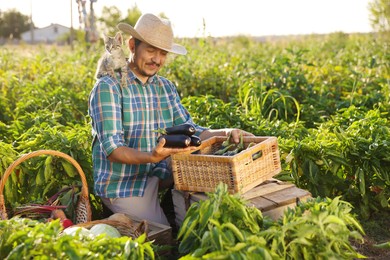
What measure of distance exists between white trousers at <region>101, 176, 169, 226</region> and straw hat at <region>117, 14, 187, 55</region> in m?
0.80

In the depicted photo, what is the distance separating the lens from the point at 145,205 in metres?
3.57

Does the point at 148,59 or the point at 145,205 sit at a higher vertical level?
the point at 148,59

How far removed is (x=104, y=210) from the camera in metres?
3.85

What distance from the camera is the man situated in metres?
3.39

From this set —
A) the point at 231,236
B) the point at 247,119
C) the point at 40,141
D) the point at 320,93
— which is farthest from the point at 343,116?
the point at 231,236

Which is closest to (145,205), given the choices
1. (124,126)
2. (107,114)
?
(124,126)

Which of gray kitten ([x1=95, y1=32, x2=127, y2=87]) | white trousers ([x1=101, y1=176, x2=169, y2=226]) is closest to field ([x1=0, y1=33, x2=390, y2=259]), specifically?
white trousers ([x1=101, y1=176, x2=169, y2=226])

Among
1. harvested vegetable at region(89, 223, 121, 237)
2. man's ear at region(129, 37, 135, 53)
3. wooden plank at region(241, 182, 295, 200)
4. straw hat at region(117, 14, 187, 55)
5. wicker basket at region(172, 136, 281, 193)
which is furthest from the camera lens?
man's ear at region(129, 37, 135, 53)

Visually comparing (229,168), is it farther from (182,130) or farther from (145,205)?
(145,205)

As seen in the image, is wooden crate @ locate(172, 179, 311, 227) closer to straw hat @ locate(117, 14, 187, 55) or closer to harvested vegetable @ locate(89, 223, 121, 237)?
harvested vegetable @ locate(89, 223, 121, 237)

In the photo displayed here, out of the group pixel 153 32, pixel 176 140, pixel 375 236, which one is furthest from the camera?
pixel 375 236

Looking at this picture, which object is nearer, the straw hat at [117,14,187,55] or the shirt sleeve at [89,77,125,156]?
the shirt sleeve at [89,77,125,156]

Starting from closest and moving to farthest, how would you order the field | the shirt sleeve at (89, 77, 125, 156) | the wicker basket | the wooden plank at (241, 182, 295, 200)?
the wicker basket, the wooden plank at (241, 182, 295, 200), the shirt sleeve at (89, 77, 125, 156), the field

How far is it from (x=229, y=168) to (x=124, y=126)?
0.78m
